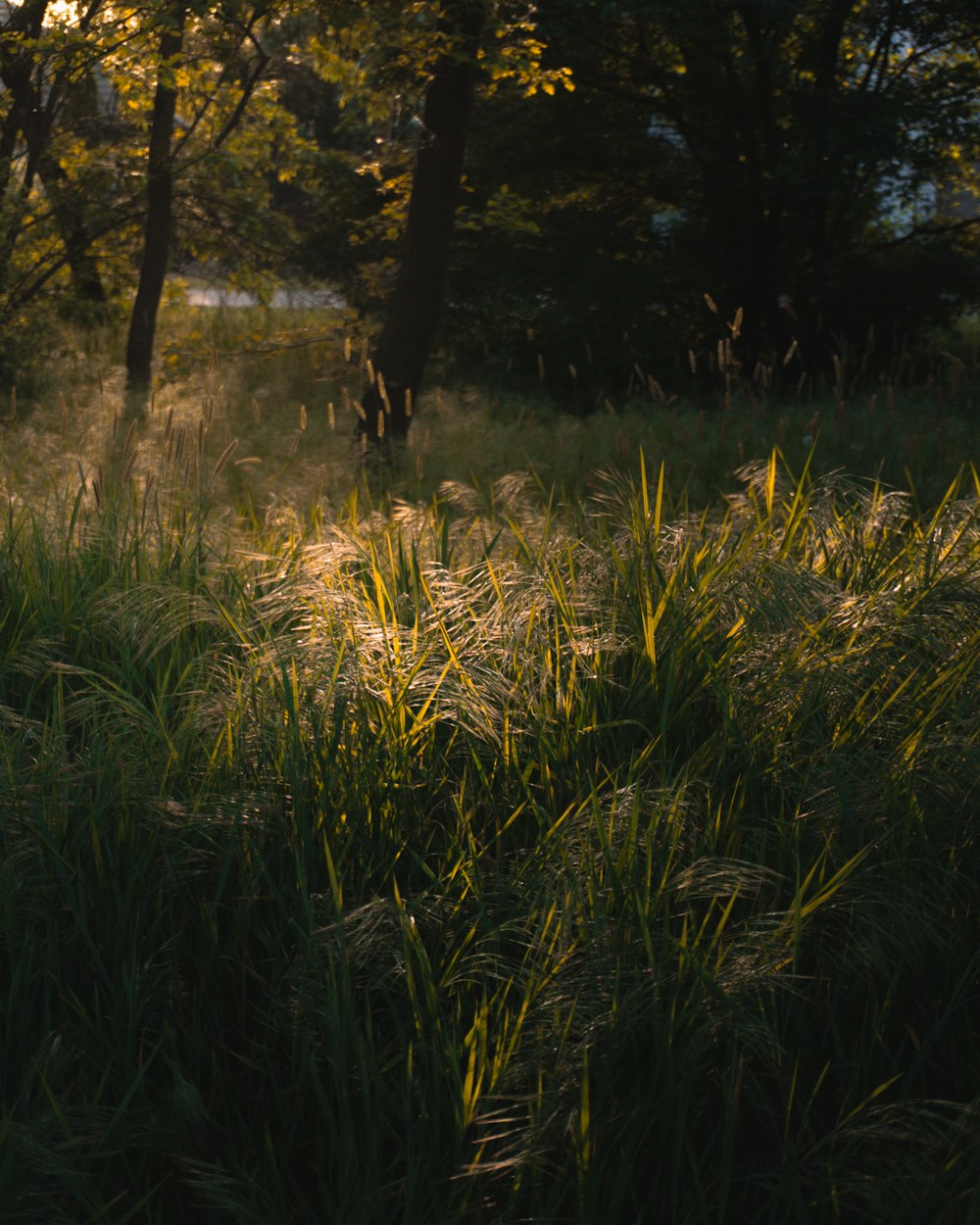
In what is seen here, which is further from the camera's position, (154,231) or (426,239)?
(154,231)

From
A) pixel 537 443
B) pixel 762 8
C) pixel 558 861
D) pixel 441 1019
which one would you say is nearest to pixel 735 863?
pixel 558 861

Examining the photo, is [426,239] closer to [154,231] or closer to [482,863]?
[154,231]

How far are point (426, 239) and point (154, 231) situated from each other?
4.55 m

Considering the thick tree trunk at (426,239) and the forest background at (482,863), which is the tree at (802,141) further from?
the forest background at (482,863)

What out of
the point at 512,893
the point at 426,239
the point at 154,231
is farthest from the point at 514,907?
the point at 154,231

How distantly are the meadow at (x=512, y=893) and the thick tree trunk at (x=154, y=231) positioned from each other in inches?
359

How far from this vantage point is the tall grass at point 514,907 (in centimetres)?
190

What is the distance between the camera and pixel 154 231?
39.5 feet

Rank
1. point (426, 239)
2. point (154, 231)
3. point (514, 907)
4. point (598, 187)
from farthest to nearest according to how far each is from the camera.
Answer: point (598, 187) < point (154, 231) < point (426, 239) < point (514, 907)

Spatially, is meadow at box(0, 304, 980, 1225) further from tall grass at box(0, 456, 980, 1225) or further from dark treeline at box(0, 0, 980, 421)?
dark treeline at box(0, 0, 980, 421)

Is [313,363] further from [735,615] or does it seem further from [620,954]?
[620,954]

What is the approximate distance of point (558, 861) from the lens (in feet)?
7.71

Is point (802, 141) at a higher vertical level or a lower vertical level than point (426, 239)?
higher

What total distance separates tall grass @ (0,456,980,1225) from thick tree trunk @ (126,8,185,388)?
950 cm
